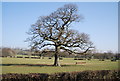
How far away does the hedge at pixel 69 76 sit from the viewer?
13.0 metres

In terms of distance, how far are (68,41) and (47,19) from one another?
596 cm

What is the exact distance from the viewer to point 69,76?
13820mm

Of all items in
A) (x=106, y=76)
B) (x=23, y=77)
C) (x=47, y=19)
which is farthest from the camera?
(x=47, y=19)

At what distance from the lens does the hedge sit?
1298cm

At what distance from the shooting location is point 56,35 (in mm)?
33250

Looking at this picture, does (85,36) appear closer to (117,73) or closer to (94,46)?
(94,46)

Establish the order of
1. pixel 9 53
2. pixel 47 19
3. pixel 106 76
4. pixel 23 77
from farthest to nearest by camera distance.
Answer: pixel 9 53 → pixel 47 19 → pixel 106 76 → pixel 23 77

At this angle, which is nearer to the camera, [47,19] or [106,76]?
[106,76]

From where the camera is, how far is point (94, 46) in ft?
113

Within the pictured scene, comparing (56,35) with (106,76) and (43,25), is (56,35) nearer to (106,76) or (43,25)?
(43,25)

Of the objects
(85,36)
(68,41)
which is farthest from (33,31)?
(85,36)

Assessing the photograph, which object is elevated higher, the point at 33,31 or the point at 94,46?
the point at 33,31

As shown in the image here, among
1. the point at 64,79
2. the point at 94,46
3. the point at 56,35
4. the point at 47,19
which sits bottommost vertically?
the point at 64,79

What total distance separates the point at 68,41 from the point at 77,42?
179 centimetres
